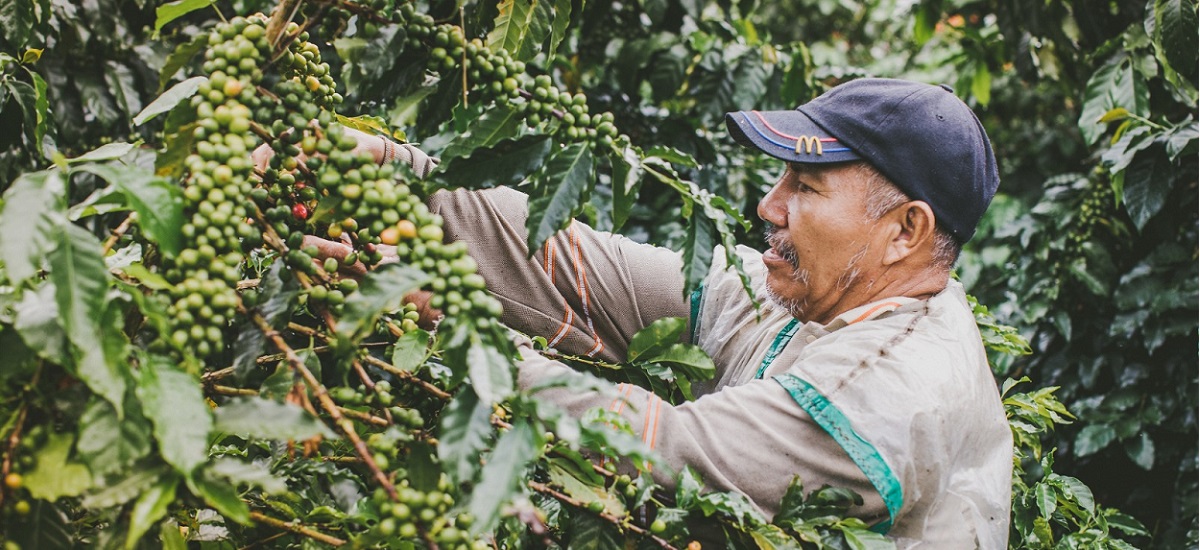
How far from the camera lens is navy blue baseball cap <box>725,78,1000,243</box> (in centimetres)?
169

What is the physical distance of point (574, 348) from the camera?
1.92 meters

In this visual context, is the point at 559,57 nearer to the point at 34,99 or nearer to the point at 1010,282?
the point at 34,99

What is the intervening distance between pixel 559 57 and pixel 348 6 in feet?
5.92

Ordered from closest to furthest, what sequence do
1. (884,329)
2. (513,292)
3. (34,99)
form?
(884,329) → (34,99) → (513,292)

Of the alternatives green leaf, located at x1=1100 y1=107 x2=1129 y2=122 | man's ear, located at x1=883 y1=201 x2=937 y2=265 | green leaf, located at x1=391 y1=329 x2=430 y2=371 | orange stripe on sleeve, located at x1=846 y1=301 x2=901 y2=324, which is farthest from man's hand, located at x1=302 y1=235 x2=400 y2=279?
green leaf, located at x1=1100 y1=107 x2=1129 y2=122

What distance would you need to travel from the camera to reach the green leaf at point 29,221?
0.83m

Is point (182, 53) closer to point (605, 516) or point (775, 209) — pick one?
point (605, 516)

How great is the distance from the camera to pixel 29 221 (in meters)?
0.85

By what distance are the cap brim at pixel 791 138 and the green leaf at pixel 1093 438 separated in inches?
80.1

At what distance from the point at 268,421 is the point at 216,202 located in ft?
0.80

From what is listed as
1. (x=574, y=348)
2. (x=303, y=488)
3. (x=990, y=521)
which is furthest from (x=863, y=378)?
(x=303, y=488)

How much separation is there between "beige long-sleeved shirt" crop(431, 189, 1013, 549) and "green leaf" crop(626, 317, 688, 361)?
9cm

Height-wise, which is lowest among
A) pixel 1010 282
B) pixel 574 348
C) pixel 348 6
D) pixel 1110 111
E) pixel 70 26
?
pixel 1010 282

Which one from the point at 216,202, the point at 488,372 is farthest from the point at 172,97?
the point at 488,372
